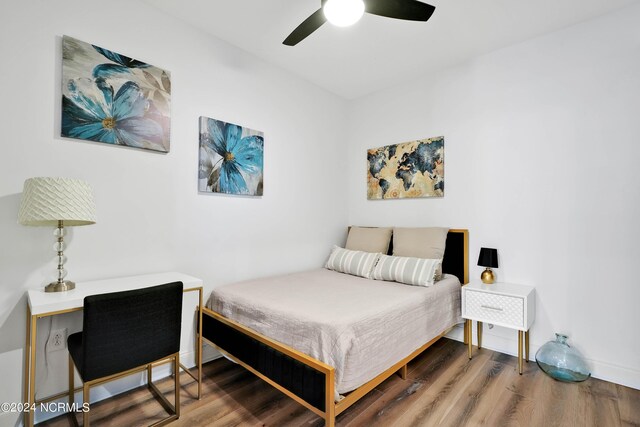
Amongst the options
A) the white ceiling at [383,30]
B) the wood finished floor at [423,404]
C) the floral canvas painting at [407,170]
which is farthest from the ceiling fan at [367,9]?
the wood finished floor at [423,404]

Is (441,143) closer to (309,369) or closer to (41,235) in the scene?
(309,369)

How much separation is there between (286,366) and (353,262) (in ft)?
4.87

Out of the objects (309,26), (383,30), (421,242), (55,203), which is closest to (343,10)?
(309,26)

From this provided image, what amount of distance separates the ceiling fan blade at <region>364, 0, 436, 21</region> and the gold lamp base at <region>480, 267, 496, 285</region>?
2.04 m

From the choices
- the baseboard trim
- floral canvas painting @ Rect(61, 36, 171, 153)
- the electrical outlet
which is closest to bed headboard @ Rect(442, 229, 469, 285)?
the baseboard trim

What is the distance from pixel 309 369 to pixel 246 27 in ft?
8.09

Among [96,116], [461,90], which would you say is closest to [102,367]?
[96,116]

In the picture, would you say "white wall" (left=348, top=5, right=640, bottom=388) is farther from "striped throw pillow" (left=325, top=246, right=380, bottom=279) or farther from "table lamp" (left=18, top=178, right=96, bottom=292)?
"table lamp" (left=18, top=178, right=96, bottom=292)

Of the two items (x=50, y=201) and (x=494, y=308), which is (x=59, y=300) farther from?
(x=494, y=308)

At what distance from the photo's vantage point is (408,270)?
103 inches

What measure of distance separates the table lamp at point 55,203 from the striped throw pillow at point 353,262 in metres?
2.11

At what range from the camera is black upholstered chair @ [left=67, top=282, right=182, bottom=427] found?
1409mm

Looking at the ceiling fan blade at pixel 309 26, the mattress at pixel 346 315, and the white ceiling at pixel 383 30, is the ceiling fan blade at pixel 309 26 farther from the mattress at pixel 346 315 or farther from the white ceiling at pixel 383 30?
the mattress at pixel 346 315

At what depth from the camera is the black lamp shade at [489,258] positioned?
258cm
